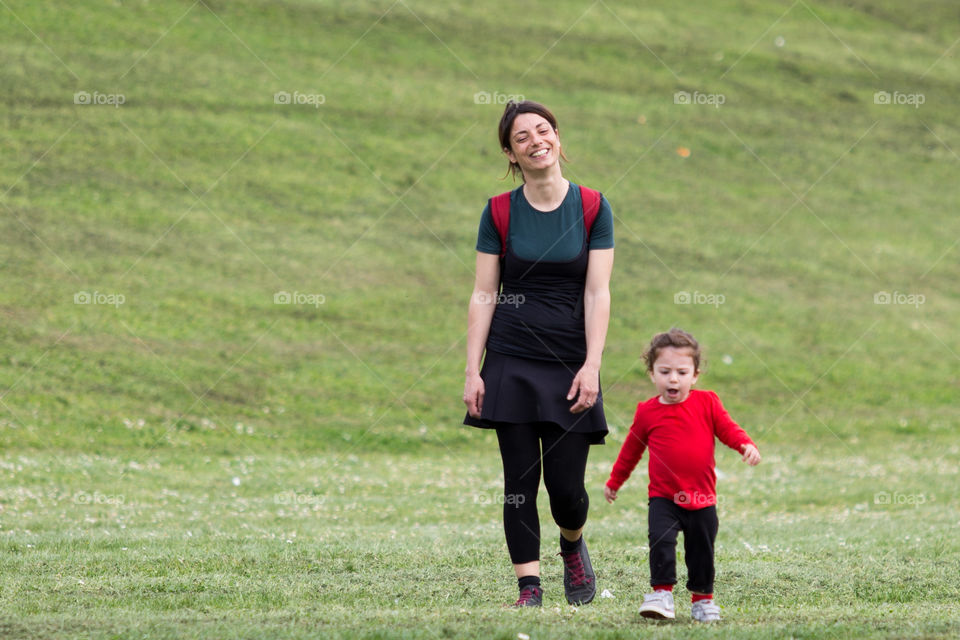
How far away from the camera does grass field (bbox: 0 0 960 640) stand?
7.79 m

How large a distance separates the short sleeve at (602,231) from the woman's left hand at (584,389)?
728 mm

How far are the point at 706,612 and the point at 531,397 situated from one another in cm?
150

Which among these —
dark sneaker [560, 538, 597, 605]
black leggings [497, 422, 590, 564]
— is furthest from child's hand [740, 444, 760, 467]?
dark sneaker [560, 538, 597, 605]

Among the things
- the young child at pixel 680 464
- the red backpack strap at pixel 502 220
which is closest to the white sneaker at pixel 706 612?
the young child at pixel 680 464

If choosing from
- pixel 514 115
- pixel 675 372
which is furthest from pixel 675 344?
pixel 514 115

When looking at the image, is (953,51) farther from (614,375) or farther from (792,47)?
(614,375)

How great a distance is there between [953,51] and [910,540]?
35.1m

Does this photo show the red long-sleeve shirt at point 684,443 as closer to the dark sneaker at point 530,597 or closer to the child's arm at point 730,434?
the child's arm at point 730,434

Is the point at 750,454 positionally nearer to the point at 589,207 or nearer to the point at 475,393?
the point at 475,393

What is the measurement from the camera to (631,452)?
604 cm

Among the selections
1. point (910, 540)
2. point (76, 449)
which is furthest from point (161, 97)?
point (910, 540)

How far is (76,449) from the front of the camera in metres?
16.8

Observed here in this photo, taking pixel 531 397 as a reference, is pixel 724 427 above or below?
below

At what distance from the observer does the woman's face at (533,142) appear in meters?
6.18
